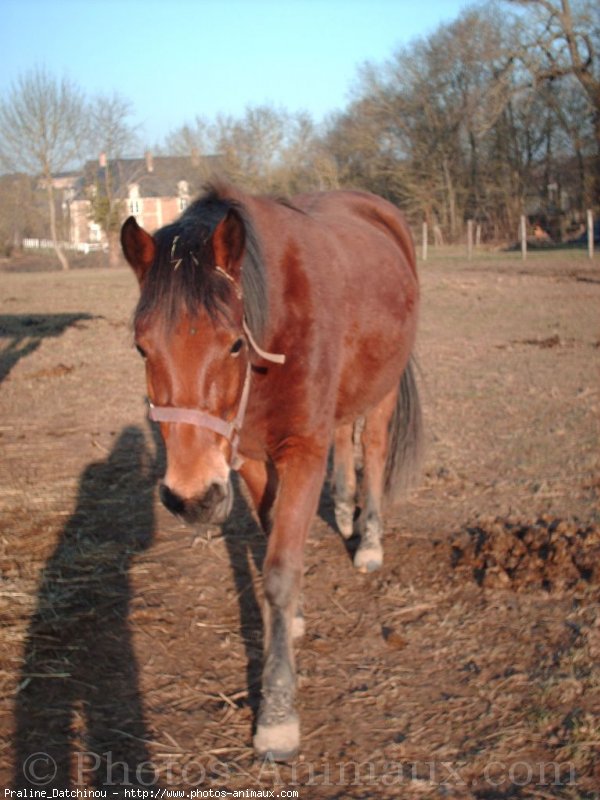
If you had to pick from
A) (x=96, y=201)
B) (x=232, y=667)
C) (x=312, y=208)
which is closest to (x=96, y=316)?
(x=312, y=208)

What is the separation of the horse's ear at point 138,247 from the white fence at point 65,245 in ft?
154

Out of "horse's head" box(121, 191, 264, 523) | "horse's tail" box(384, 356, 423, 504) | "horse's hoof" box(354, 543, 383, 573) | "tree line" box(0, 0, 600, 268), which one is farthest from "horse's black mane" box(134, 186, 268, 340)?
"tree line" box(0, 0, 600, 268)

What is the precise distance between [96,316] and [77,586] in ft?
42.3

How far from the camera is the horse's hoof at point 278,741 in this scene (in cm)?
248

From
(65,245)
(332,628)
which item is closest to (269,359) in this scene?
(332,628)

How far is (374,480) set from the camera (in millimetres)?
4488

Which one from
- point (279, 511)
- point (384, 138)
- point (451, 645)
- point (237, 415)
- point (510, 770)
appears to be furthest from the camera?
point (384, 138)

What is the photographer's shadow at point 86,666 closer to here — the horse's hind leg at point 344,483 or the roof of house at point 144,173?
the horse's hind leg at point 344,483

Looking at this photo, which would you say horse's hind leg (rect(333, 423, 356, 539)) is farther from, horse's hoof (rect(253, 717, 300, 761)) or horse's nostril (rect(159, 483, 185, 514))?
horse's nostril (rect(159, 483, 185, 514))

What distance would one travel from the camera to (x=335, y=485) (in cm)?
459

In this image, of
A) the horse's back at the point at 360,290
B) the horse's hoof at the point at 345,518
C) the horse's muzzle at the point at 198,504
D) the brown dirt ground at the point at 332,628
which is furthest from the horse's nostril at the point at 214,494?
the horse's hoof at the point at 345,518

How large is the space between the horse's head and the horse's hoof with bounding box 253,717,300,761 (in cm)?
71

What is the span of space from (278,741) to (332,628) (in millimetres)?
907

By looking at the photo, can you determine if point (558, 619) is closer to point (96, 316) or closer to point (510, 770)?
point (510, 770)
